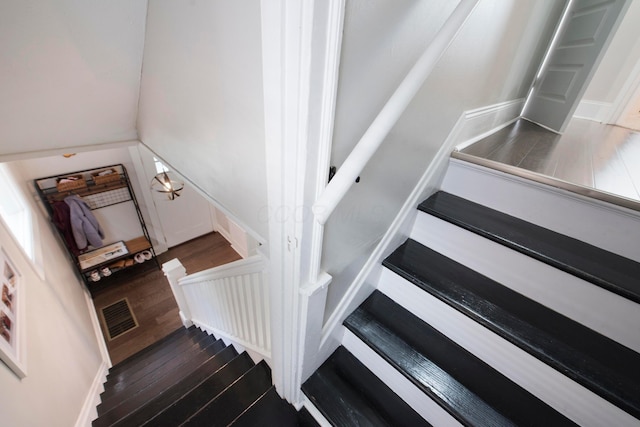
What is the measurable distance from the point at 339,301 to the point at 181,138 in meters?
1.02

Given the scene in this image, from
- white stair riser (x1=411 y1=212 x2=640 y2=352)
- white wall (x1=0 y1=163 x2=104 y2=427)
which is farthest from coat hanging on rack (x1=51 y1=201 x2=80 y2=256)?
white stair riser (x1=411 y1=212 x2=640 y2=352)

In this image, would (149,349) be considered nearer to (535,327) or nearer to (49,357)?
(49,357)

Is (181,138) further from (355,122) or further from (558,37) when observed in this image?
(558,37)

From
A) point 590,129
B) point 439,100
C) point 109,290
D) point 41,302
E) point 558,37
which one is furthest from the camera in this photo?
point 109,290

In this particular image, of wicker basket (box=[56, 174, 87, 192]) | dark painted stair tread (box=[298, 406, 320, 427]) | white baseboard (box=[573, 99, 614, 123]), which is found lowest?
dark painted stair tread (box=[298, 406, 320, 427])

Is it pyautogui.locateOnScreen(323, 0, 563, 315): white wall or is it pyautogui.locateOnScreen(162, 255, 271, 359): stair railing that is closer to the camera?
pyautogui.locateOnScreen(323, 0, 563, 315): white wall

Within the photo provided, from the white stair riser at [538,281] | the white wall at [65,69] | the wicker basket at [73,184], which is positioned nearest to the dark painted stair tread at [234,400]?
the white stair riser at [538,281]

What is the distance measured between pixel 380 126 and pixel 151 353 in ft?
10.5

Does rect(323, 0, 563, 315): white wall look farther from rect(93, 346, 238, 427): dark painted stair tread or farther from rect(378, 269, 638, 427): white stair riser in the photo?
rect(93, 346, 238, 427): dark painted stair tread

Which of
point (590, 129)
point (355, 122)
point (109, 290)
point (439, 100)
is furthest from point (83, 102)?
point (590, 129)

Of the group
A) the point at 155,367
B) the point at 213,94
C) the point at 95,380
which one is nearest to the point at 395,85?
the point at 213,94

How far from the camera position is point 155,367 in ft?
7.46

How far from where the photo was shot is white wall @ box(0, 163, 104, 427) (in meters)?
1.10

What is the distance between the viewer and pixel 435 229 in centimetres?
118
